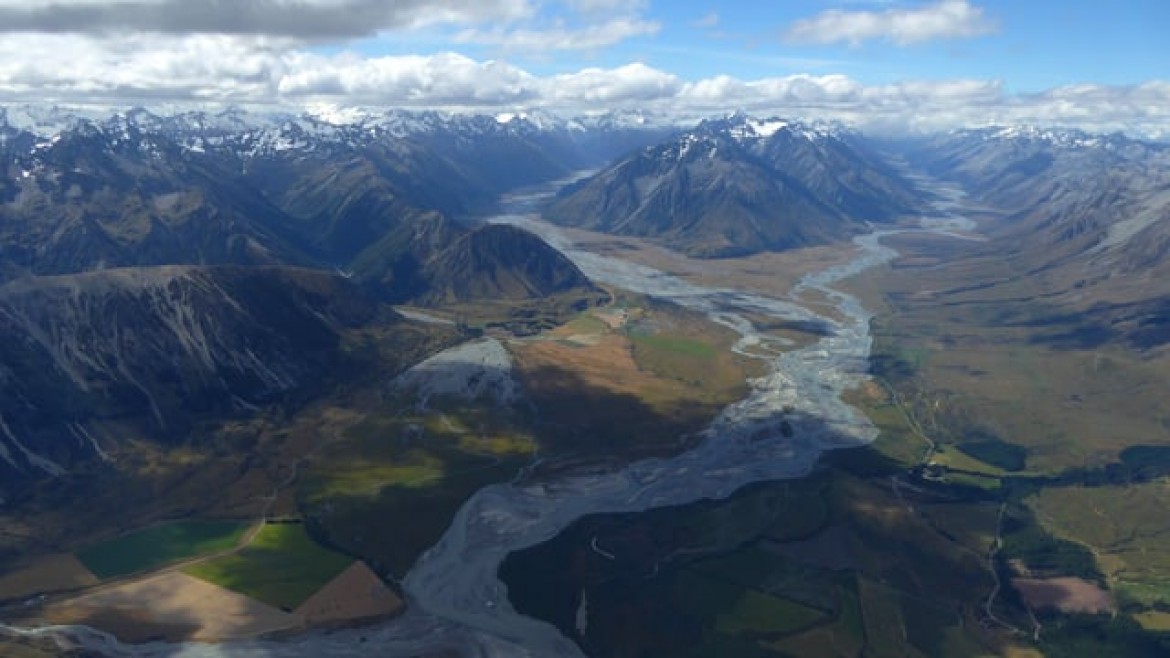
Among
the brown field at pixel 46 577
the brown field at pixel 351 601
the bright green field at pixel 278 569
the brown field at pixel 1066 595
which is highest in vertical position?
the brown field at pixel 46 577

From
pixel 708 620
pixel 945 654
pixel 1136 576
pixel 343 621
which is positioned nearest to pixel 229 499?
pixel 343 621

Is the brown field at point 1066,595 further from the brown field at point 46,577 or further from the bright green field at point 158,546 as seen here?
the brown field at point 46,577

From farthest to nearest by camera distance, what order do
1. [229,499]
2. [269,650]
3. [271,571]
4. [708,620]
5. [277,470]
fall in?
[277,470]
[229,499]
[271,571]
[708,620]
[269,650]

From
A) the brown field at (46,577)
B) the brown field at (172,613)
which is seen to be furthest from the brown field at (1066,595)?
the brown field at (46,577)

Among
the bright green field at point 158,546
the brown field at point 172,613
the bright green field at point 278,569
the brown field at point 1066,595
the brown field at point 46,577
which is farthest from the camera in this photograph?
the bright green field at point 158,546

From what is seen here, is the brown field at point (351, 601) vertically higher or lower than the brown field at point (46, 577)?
lower

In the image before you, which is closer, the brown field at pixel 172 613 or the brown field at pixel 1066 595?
the brown field at pixel 172 613

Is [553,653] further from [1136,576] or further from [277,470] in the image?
[1136,576]
